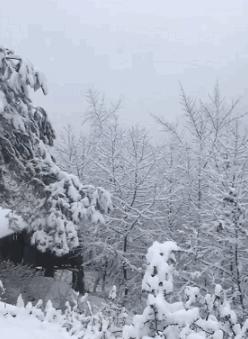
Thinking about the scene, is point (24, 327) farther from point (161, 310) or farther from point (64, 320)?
point (161, 310)

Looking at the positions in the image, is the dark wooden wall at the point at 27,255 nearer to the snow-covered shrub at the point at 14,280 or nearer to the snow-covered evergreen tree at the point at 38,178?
the snow-covered shrub at the point at 14,280

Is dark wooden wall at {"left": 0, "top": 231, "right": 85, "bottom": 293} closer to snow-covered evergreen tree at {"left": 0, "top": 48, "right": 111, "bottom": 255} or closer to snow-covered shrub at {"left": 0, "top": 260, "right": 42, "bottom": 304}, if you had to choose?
snow-covered shrub at {"left": 0, "top": 260, "right": 42, "bottom": 304}

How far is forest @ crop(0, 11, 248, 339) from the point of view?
4512 mm

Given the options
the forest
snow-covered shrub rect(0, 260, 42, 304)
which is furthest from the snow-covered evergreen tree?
snow-covered shrub rect(0, 260, 42, 304)

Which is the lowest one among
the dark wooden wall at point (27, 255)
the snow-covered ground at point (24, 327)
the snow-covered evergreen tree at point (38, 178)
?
the snow-covered ground at point (24, 327)

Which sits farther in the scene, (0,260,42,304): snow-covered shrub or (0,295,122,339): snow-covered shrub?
(0,260,42,304): snow-covered shrub

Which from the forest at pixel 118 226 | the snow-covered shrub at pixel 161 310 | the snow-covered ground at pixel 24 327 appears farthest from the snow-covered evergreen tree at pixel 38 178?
the snow-covered shrub at pixel 161 310

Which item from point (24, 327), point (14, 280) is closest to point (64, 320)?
point (24, 327)

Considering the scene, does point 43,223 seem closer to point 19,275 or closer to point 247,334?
point 19,275

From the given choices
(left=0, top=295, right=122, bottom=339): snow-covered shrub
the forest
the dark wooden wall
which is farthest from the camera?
the dark wooden wall

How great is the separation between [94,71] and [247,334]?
109 m

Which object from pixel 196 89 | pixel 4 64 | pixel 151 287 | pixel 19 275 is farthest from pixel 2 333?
pixel 196 89

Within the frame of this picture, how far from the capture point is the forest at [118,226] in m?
4.51

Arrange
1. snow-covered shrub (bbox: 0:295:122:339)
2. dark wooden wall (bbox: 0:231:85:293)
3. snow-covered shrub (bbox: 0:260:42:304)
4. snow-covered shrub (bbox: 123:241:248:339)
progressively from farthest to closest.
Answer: dark wooden wall (bbox: 0:231:85:293)
snow-covered shrub (bbox: 0:260:42:304)
snow-covered shrub (bbox: 0:295:122:339)
snow-covered shrub (bbox: 123:241:248:339)
